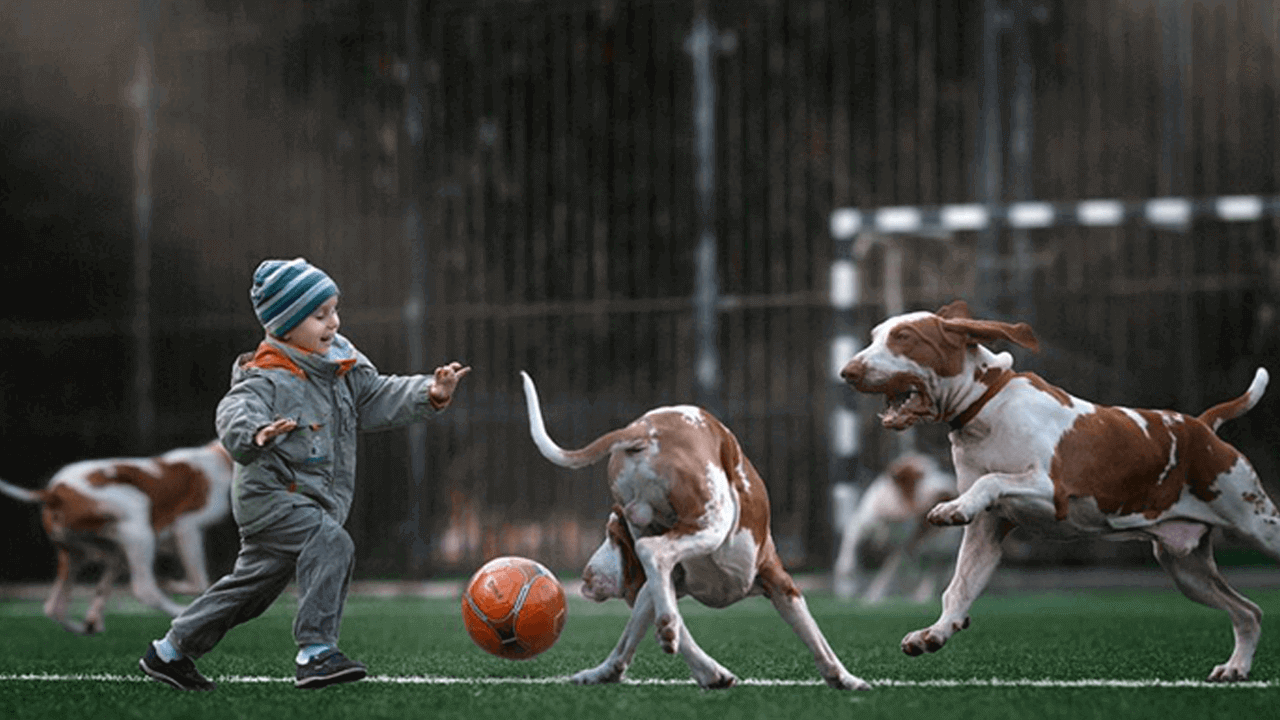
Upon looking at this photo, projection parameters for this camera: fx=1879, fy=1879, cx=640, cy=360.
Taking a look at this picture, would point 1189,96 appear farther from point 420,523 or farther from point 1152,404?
point 420,523

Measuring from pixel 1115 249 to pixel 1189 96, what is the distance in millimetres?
1196

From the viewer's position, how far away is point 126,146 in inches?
632

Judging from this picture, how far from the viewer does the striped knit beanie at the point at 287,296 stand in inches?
218

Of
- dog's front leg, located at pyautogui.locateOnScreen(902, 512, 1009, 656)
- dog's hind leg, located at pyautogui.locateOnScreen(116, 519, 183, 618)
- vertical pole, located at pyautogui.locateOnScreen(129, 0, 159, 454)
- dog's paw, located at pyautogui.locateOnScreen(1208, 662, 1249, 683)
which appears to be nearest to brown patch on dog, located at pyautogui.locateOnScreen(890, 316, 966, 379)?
dog's front leg, located at pyautogui.locateOnScreen(902, 512, 1009, 656)

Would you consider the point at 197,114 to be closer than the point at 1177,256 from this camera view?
No

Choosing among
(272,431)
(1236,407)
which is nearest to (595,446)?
(272,431)

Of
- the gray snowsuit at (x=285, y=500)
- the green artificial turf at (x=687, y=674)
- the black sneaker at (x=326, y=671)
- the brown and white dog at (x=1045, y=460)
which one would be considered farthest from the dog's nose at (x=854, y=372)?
the black sneaker at (x=326, y=671)

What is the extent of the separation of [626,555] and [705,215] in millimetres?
9126

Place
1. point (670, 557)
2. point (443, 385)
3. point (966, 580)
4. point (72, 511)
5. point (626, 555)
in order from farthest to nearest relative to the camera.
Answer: point (72, 511) < point (443, 385) < point (966, 580) < point (626, 555) < point (670, 557)

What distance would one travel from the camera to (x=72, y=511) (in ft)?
31.6

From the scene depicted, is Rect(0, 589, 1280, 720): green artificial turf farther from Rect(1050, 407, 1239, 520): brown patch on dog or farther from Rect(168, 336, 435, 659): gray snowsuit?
Rect(1050, 407, 1239, 520): brown patch on dog

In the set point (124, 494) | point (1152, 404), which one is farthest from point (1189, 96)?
point (124, 494)

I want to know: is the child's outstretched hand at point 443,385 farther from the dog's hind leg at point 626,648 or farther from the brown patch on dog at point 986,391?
the brown patch on dog at point 986,391

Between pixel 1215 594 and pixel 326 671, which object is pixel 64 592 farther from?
pixel 1215 594
